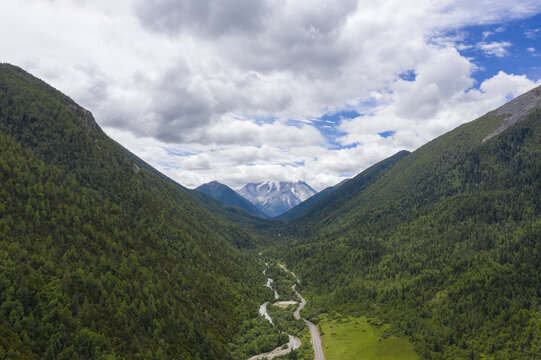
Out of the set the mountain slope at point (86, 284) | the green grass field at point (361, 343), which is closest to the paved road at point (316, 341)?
the green grass field at point (361, 343)

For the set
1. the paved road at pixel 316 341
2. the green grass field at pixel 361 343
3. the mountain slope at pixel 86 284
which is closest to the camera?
the mountain slope at pixel 86 284

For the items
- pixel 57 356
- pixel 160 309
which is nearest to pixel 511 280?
pixel 160 309

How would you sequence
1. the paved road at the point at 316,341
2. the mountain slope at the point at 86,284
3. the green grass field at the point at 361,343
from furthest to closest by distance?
the paved road at the point at 316,341, the green grass field at the point at 361,343, the mountain slope at the point at 86,284

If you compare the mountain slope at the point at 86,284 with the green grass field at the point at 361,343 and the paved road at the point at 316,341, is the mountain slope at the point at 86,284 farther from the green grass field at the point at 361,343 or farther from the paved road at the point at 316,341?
the green grass field at the point at 361,343

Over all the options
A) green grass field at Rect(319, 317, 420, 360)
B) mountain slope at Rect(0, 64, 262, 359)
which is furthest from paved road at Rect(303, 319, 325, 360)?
mountain slope at Rect(0, 64, 262, 359)

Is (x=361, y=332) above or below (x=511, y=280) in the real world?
below

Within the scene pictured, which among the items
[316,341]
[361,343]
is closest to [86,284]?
[316,341]

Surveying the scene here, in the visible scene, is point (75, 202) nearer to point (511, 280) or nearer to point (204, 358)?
point (204, 358)

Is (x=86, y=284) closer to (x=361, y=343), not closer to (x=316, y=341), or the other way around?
(x=316, y=341)
